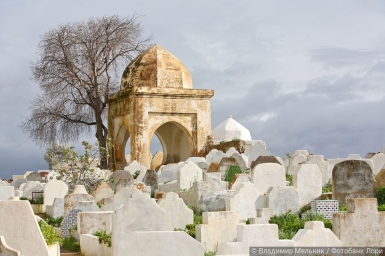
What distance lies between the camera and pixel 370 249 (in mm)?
13242

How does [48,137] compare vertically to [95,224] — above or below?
above

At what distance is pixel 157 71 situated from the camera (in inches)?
1136

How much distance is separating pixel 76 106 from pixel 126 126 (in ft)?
13.7

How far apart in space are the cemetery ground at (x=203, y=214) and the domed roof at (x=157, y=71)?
18.9 feet

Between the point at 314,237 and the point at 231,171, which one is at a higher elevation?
the point at 231,171

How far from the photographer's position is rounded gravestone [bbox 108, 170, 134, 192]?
21531 millimetres

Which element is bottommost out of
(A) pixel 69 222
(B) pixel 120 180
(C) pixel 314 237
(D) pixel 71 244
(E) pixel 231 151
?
(D) pixel 71 244

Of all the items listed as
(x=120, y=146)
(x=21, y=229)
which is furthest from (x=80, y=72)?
(x=21, y=229)

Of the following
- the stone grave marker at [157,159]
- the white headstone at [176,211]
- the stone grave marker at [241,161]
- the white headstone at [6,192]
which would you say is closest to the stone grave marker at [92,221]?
the white headstone at [176,211]

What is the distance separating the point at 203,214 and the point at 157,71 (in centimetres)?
1534

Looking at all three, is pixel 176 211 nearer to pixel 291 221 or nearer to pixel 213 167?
pixel 291 221

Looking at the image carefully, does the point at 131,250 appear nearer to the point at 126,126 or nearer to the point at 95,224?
the point at 95,224

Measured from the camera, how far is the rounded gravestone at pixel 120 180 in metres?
21.5

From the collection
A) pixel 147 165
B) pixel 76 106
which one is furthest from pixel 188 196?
pixel 76 106
